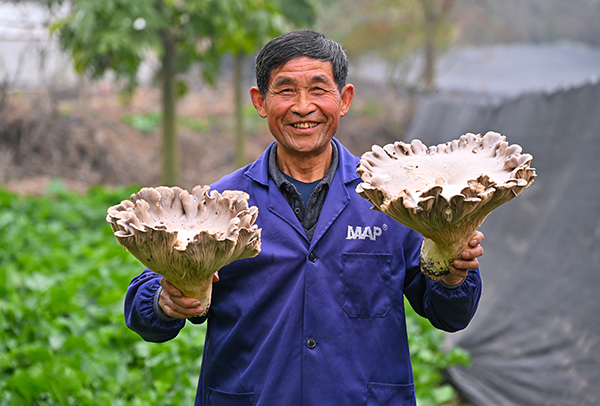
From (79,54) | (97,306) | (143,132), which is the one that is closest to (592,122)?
(97,306)

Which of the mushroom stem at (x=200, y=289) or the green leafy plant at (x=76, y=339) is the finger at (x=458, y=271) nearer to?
the mushroom stem at (x=200, y=289)

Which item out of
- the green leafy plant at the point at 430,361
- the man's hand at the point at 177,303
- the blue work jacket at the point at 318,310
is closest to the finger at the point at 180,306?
the man's hand at the point at 177,303

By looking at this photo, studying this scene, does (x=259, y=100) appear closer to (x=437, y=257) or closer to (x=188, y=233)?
(x=188, y=233)

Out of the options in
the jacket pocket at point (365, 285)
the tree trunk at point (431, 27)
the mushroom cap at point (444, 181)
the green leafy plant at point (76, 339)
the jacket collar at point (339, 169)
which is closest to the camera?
the mushroom cap at point (444, 181)

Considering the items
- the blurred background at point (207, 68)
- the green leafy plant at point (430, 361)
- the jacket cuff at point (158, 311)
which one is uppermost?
the blurred background at point (207, 68)

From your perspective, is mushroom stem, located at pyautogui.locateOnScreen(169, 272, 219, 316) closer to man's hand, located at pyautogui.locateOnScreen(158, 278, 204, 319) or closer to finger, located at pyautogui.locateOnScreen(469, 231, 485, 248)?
man's hand, located at pyautogui.locateOnScreen(158, 278, 204, 319)

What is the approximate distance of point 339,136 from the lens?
1939cm

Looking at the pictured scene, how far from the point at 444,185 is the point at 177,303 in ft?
3.22

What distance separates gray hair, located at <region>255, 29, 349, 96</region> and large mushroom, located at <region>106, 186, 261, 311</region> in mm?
527

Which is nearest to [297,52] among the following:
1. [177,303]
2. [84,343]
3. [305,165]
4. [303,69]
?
[303,69]

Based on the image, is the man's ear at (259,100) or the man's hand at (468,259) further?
the man's ear at (259,100)

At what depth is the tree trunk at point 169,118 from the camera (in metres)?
9.38

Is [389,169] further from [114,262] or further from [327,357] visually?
[114,262]

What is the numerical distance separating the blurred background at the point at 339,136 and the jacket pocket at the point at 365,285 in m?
2.34
